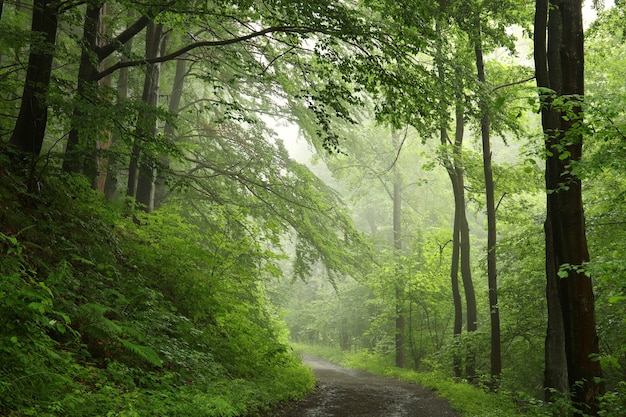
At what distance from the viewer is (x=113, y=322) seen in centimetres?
559

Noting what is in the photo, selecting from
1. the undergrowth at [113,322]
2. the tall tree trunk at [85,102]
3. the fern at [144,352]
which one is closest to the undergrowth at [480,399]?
the undergrowth at [113,322]

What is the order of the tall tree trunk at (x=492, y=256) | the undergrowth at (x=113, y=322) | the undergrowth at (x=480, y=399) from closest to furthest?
the undergrowth at (x=113, y=322) < the undergrowth at (x=480, y=399) < the tall tree trunk at (x=492, y=256)

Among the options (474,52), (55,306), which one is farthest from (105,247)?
(474,52)

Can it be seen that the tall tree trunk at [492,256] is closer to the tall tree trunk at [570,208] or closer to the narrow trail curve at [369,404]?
the narrow trail curve at [369,404]

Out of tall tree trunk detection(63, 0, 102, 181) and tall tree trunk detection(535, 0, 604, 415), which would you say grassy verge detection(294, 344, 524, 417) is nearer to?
tall tree trunk detection(535, 0, 604, 415)

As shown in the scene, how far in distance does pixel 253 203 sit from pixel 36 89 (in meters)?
6.95

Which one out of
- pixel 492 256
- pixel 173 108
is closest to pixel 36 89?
pixel 173 108

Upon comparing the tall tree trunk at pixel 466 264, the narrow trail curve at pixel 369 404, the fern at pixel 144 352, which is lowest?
the narrow trail curve at pixel 369 404

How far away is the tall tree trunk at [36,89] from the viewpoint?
281 inches

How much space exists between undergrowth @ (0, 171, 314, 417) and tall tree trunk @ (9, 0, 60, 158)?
76 centimetres

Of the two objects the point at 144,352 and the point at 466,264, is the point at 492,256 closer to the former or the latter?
the point at 466,264

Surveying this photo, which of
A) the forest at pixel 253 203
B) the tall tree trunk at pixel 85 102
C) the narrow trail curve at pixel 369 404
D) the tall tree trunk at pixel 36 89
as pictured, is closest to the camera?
the forest at pixel 253 203

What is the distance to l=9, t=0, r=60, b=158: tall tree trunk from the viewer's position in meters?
7.14

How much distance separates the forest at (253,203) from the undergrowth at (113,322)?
0.03 m
